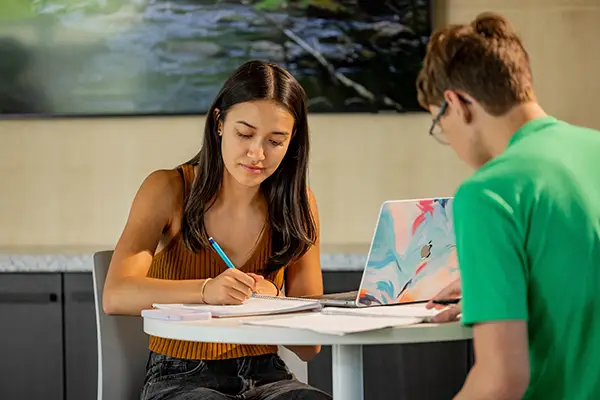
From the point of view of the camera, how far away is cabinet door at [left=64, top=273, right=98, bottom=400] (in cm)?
327

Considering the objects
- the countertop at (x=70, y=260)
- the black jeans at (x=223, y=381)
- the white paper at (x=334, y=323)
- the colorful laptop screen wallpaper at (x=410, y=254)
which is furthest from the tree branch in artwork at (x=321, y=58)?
the white paper at (x=334, y=323)

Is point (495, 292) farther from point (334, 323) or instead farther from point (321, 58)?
point (321, 58)

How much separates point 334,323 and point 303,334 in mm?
100

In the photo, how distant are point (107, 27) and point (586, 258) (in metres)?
2.65

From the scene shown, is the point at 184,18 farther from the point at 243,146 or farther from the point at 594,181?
the point at 594,181

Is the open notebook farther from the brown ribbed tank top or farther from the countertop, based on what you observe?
the countertop

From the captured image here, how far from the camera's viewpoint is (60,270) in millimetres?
3273

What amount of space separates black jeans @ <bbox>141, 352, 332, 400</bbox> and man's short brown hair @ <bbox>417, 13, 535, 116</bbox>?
858mm

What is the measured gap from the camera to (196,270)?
7.40 ft

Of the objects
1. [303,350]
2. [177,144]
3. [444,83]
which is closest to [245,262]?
[303,350]

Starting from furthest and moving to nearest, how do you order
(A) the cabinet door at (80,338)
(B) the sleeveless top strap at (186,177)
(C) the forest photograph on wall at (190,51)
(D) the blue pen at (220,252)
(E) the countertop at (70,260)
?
1. (C) the forest photograph on wall at (190,51)
2. (A) the cabinet door at (80,338)
3. (E) the countertop at (70,260)
4. (B) the sleeveless top strap at (186,177)
5. (D) the blue pen at (220,252)

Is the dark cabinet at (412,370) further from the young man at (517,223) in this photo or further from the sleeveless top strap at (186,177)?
the young man at (517,223)

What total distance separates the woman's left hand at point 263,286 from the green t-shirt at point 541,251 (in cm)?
81

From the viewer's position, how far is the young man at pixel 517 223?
52.4 inches
